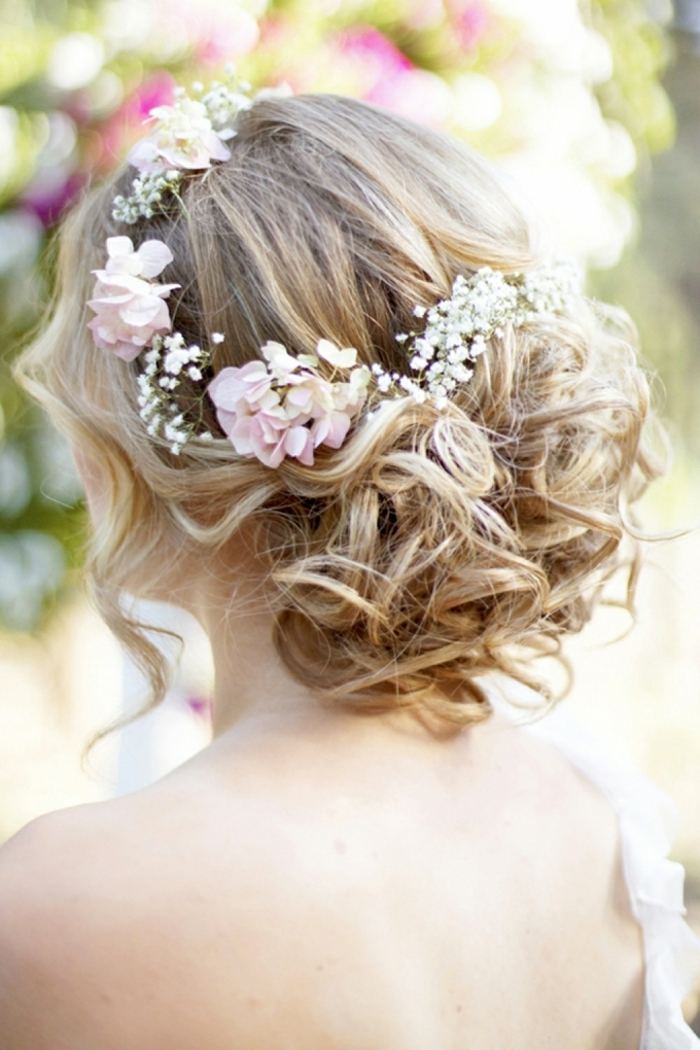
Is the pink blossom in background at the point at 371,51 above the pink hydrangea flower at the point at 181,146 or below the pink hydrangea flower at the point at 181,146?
above

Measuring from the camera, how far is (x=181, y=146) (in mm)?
1120

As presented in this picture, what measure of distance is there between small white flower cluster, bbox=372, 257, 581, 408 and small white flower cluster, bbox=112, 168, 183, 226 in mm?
300

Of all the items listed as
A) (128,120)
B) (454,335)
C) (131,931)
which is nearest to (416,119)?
(128,120)

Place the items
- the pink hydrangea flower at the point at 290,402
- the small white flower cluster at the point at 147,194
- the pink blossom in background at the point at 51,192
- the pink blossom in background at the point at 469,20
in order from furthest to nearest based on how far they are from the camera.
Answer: the pink blossom in background at the point at 469,20
the pink blossom in background at the point at 51,192
the small white flower cluster at the point at 147,194
the pink hydrangea flower at the point at 290,402

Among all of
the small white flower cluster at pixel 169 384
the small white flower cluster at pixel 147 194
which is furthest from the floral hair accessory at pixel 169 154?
the small white flower cluster at pixel 169 384

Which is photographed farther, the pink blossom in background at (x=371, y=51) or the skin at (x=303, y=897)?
the pink blossom in background at (x=371, y=51)

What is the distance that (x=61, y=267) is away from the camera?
124 centimetres

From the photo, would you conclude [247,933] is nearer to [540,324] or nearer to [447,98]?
[540,324]

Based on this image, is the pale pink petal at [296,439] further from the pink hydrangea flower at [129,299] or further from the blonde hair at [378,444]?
the pink hydrangea flower at [129,299]

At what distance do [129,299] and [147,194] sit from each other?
0.49ft

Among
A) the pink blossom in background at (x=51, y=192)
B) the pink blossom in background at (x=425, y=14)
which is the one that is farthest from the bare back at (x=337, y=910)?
the pink blossom in background at (x=425, y=14)

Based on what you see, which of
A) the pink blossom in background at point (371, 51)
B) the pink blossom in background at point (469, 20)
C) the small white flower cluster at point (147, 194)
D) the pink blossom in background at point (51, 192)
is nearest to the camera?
the small white flower cluster at point (147, 194)

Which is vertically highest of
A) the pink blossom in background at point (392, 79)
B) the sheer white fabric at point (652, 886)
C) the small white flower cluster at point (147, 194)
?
the pink blossom in background at point (392, 79)

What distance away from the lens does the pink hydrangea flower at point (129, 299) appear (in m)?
1.02
